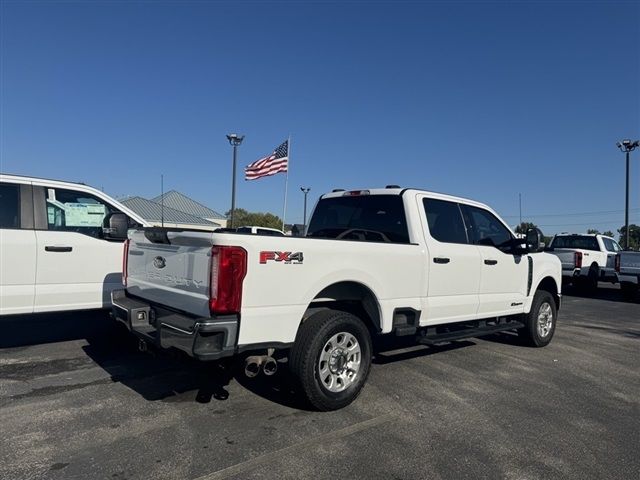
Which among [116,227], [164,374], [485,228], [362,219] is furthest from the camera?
[485,228]

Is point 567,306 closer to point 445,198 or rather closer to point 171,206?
point 445,198

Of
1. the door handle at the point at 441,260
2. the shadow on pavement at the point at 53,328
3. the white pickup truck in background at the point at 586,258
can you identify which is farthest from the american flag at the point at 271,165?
the door handle at the point at 441,260

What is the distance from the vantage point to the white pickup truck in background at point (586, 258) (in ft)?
52.7

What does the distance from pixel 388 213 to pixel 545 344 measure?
3.63 m

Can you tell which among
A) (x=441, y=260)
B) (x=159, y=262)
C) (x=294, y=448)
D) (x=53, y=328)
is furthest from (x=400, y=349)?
(x=53, y=328)

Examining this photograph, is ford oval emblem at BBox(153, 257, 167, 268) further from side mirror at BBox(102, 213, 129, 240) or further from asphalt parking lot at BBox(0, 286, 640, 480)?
side mirror at BBox(102, 213, 129, 240)

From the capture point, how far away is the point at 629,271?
1432cm

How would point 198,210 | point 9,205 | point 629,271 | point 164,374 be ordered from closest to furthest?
point 164,374, point 9,205, point 629,271, point 198,210

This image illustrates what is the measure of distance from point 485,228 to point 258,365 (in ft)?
12.4

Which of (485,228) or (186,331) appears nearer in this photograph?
(186,331)

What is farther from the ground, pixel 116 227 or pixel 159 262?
pixel 116 227

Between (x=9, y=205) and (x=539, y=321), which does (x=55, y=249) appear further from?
(x=539, y=321)

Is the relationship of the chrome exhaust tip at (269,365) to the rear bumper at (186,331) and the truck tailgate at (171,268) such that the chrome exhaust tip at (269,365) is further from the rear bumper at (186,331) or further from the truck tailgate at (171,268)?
the truck tailgate at (171,268)

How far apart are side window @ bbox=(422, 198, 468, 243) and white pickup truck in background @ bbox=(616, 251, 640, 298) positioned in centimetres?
1100
